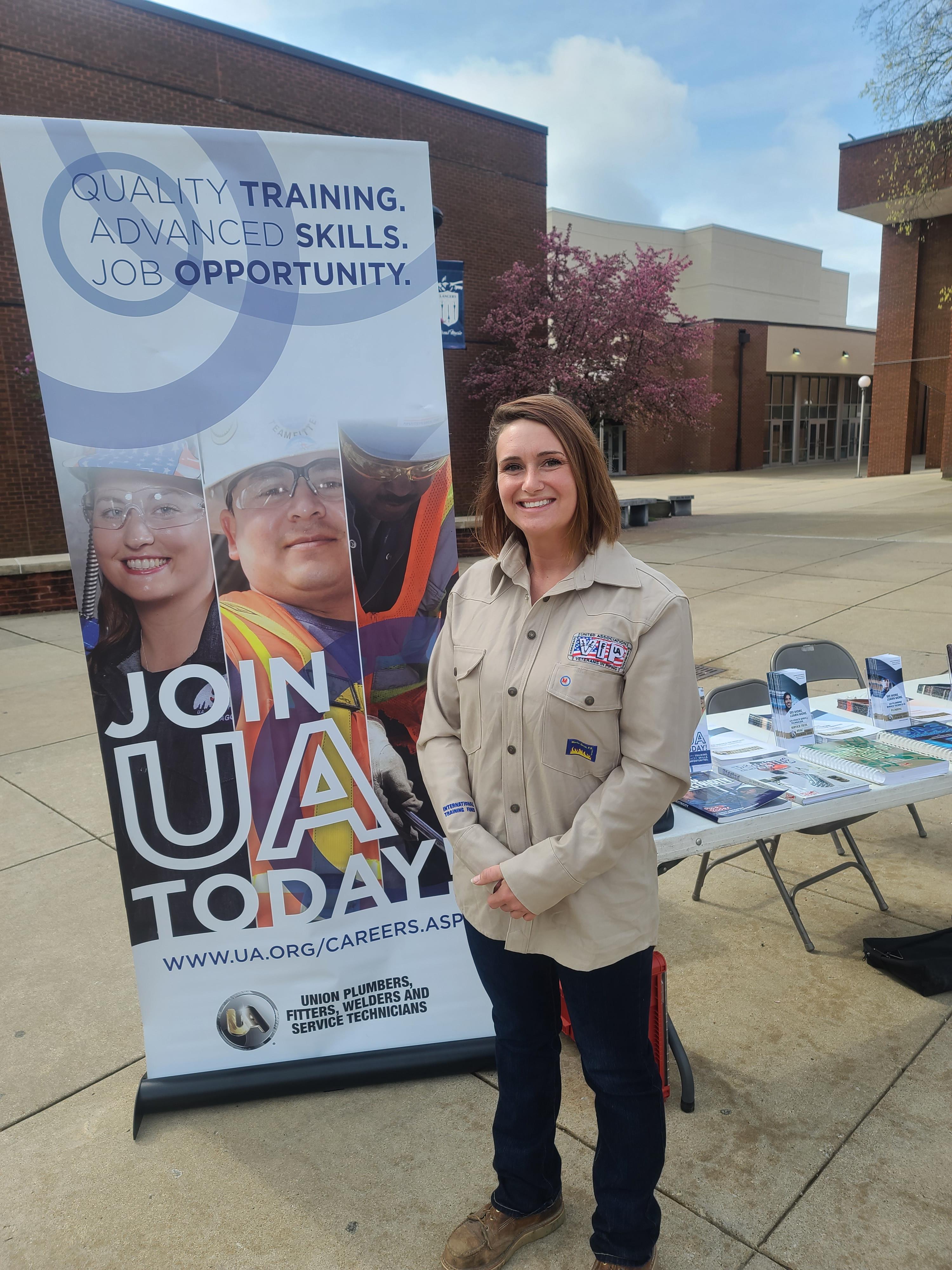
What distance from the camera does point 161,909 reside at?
2459mm

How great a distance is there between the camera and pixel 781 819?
2629 mm

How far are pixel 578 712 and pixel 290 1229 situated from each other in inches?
59.9

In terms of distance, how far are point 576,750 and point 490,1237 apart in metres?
1.20

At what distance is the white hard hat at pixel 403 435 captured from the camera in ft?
7.84

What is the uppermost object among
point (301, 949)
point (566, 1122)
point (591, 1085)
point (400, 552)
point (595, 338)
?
point (595, 338)

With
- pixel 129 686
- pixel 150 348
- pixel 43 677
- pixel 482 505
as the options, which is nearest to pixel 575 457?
pixel 482 505

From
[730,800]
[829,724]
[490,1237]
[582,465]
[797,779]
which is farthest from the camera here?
[829,724]

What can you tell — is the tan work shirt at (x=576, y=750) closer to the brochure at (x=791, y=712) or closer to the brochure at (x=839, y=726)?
the brochure at (x=791, y=712)

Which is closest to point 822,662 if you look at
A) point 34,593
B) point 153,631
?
point 153,631

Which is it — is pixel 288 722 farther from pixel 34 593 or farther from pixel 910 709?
pixel 34 593

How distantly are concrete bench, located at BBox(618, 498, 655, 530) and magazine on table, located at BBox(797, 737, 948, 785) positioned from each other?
1514 cm

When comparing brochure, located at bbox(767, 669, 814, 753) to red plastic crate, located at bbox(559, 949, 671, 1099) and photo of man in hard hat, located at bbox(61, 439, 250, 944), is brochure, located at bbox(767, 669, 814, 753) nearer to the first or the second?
red plastic crate, located at bbox(559, 949, 671, 1099)

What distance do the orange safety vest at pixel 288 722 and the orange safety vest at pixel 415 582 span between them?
69 millimetres

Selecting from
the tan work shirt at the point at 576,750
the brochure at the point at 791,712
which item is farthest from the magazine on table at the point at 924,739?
the tan work shirt at the point at 576,750
